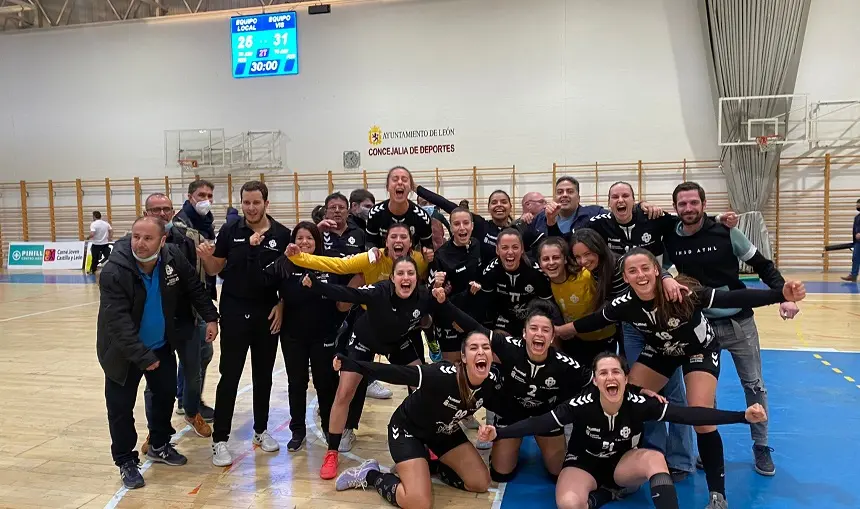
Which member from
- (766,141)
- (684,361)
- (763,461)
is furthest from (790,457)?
(766,141)

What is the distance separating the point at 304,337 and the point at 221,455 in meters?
1.05

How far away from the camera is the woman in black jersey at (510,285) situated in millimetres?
4379

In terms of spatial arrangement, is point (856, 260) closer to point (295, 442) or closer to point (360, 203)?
point (360, 203)

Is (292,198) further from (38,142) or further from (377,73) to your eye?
(38,142)

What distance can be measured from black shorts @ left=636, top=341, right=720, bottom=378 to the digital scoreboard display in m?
15.1

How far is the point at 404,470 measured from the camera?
382 cm

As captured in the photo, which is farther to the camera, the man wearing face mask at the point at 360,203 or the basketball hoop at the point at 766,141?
the basketball hoop at the point at 766,141

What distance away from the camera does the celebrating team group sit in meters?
3.63

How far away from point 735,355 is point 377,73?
45.9 ft

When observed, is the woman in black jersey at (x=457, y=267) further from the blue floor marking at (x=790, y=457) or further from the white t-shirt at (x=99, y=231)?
the white t-shirt at (x=99, y=231)

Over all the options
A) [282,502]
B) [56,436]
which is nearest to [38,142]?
[56,436]

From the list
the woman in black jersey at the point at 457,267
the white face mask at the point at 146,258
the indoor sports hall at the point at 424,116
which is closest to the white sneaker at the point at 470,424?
the woman in black jersey at the point at 457,267

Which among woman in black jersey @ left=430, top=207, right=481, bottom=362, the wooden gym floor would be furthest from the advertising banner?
woman in black jersey @ left=430, top=207, right=481, bottom=362

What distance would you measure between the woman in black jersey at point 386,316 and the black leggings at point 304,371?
30 cm
